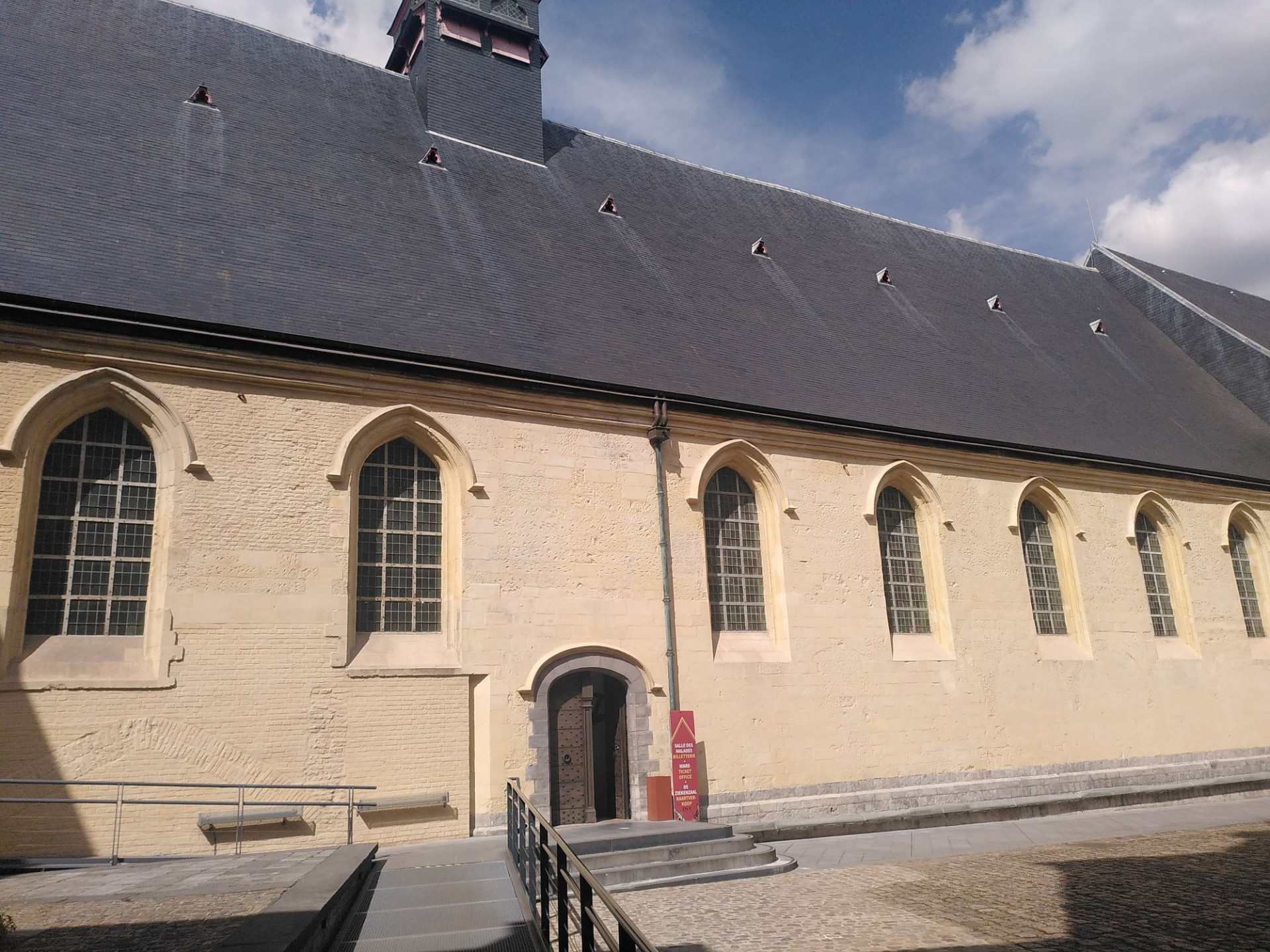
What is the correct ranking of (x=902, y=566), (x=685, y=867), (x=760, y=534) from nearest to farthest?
(x=685, y=867) → (x=760, y=534) → (x=902, y=566)

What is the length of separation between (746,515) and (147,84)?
409 inches

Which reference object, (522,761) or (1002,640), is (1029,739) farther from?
(522,761)

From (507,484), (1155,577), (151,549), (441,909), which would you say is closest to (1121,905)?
(441,909)

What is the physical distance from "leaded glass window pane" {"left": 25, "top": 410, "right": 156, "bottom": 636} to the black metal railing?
4.38 meters

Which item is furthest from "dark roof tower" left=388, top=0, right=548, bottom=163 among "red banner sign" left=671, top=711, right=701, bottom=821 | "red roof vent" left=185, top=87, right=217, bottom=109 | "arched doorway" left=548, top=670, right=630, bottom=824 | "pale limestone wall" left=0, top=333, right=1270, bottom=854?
"red banner sign" left=671, top=711, right=701, bottom=821

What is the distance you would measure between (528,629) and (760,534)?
3.87 meters

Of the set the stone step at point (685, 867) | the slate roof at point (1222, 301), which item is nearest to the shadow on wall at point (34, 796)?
the stone step at point (685, 867)

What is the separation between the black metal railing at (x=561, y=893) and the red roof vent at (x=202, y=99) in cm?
1044

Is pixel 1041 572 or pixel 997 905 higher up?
pixel 1041 572

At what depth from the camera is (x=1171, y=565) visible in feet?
55.0

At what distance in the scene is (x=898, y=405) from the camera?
1448 centimetres

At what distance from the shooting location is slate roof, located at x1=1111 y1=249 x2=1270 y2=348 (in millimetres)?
22094

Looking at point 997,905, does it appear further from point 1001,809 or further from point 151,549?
point 151,549

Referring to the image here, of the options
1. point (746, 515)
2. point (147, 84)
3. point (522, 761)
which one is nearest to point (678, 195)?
point (746, 515)
